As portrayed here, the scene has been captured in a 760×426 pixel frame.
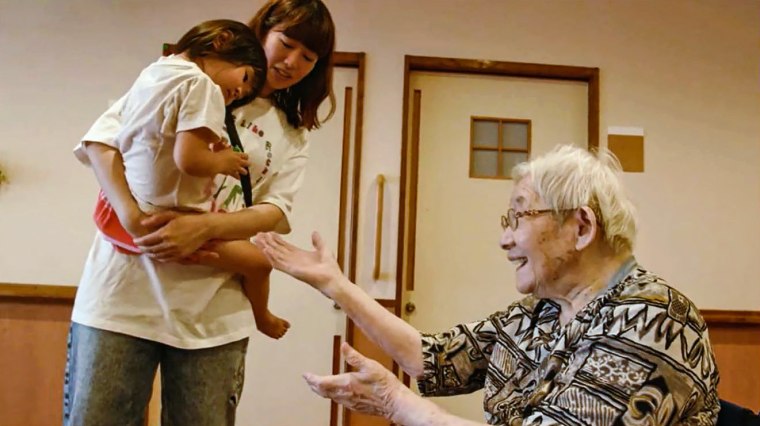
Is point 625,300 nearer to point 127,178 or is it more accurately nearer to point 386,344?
point 386,344

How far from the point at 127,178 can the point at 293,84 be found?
0.38 m

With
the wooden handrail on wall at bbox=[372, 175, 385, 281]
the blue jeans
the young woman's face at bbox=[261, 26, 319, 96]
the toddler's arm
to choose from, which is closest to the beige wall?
the wooden handrail on wall at bbox=[372, 175, 385, 281]

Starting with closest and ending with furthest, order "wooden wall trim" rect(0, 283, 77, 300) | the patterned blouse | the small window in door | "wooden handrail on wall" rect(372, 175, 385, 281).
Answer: the patterned blouse < "wooden wall trim" rect(0, 283, 77, 300) < "wooden handrail on wall" rect(372, 175, 385, 281) < the small window in door

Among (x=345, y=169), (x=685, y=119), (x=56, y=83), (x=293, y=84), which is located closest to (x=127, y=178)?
(x=293, y=84)

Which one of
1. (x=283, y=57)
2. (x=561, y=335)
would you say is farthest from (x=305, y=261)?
(x=561, y=335)

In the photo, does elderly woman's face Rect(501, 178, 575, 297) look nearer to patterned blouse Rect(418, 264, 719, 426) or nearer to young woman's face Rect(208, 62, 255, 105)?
patterned blouse Rect(418, 264, 719, 426)

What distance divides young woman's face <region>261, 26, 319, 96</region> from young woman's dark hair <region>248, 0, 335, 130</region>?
1 cm

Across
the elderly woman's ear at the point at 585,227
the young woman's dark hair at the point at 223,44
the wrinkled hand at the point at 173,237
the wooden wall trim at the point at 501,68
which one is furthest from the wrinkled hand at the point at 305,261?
the wooden wall trim at the point at 501,68

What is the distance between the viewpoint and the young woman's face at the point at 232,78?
1064 millimetres

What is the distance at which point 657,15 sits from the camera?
108 inches

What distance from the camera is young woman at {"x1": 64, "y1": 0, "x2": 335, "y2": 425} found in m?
1.00

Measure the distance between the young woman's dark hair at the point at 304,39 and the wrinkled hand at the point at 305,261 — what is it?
0.24 metres

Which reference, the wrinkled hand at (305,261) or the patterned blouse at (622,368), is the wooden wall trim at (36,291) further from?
the patterned blouse at (622,368)

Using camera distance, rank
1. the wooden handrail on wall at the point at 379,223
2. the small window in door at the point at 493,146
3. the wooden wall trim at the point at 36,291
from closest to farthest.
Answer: the wooden wall trim at the point at 36,291 < the wooden handrail on wall at the point at 379,223 < the small window in door at the point at 493,146
